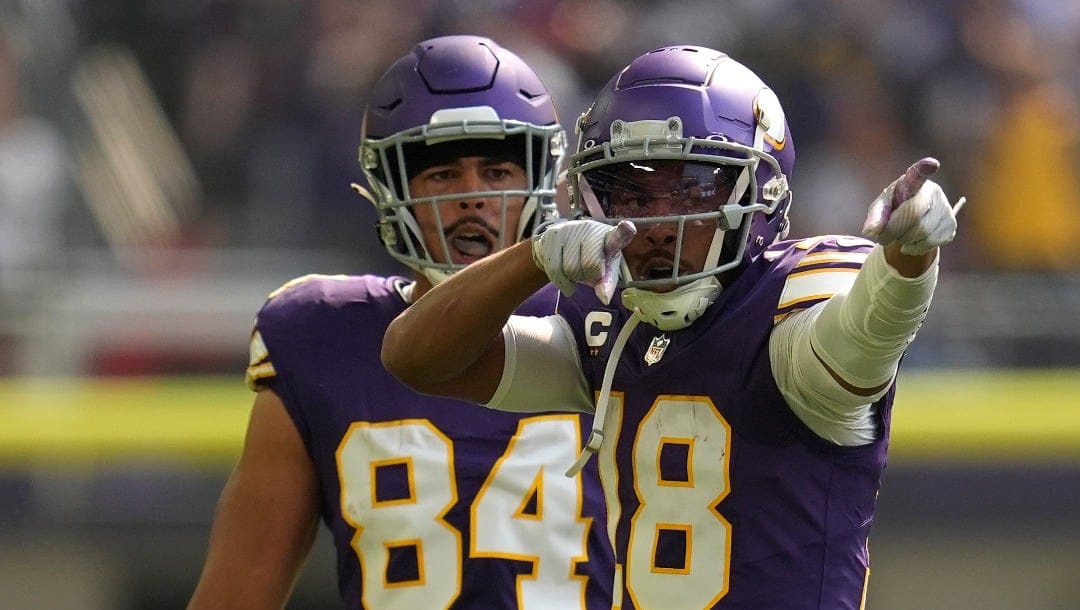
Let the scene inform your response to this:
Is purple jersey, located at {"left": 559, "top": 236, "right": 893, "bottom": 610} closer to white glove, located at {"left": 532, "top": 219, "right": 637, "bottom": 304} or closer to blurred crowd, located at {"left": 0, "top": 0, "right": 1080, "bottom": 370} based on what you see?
white glove, located at {"left": 532, "top": 219, "right": 637, "bottom": 304}

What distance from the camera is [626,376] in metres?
2.10

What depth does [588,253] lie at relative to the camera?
5.95 feet

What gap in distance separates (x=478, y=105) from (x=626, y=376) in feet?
2.73

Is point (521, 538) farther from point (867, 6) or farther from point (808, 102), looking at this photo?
point (867, 6)

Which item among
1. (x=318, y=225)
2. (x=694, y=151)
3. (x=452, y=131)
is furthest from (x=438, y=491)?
(x=318, y=225)

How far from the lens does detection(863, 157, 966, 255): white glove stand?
1660mm

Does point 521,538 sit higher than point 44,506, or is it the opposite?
point 521,538

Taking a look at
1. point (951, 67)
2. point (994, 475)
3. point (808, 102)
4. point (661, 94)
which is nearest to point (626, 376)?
point (661, 94)

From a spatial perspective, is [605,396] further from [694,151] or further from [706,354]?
[694,151]

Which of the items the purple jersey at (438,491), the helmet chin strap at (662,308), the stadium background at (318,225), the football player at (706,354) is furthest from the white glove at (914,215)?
the stadium background at (318,225)

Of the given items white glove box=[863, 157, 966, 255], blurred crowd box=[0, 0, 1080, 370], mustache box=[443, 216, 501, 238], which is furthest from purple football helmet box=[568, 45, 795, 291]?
blurred crowd box=[0, 0, 1080, 370]

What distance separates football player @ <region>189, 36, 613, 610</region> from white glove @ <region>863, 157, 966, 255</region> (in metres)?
1.05

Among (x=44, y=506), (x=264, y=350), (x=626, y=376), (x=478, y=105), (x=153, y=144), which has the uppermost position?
(x=478, y=105)

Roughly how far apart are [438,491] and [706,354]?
0.73 m
